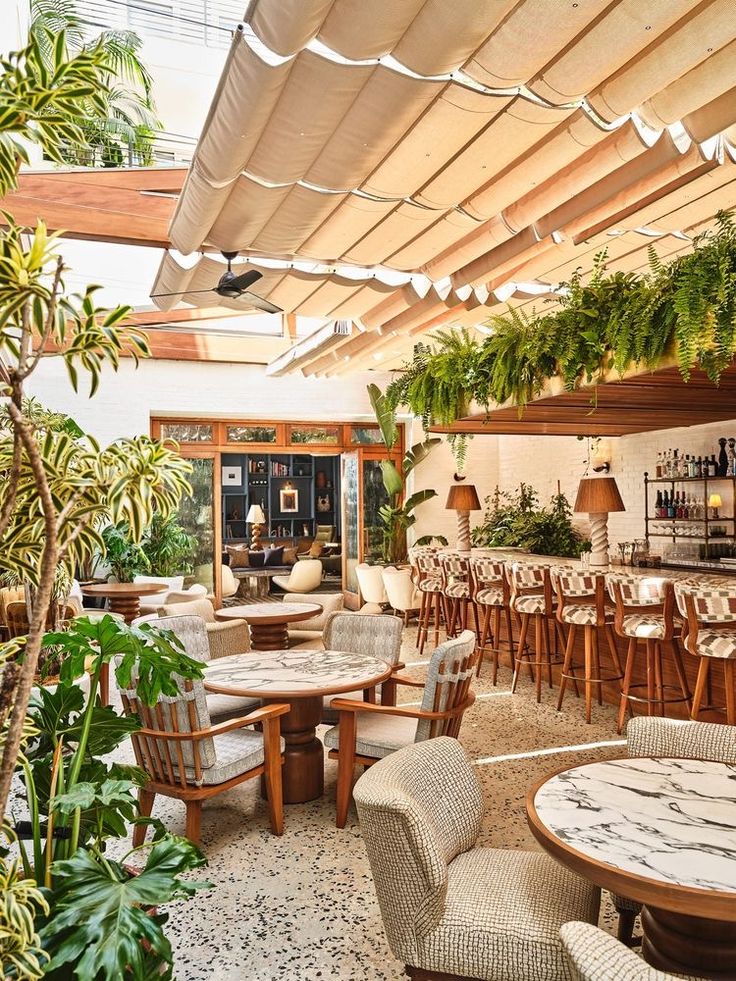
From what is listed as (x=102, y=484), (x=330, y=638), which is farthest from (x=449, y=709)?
(x=102, y=484)

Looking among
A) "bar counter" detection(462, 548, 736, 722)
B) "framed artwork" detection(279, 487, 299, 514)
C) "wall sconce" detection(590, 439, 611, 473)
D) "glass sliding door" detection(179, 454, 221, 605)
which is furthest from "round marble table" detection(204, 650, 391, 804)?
"framed artwork" detection(279, 487, 299, 514)

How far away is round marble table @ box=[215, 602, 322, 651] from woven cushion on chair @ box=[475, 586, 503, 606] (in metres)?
1.49

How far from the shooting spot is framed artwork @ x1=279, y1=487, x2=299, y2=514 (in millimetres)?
13820

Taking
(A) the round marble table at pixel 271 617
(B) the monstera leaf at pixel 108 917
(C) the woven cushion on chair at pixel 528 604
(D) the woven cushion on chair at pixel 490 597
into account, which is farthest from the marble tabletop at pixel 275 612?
(B) the monstera leaf at pixel 108 917

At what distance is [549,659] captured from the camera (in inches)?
246

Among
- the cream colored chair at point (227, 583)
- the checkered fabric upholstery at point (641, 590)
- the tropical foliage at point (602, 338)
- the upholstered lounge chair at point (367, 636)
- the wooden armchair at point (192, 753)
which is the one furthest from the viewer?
the cream colored chair at point (227, 583)

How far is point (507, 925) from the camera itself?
1.96m

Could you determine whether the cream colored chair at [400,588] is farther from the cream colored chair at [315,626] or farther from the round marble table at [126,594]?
the round marble table at [126,594]

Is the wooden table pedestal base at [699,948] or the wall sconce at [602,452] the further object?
the wall sconce at [602,452]

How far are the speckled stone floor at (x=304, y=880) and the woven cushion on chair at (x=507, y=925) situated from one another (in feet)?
2.30

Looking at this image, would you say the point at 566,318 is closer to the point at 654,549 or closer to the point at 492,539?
the point at 654,549

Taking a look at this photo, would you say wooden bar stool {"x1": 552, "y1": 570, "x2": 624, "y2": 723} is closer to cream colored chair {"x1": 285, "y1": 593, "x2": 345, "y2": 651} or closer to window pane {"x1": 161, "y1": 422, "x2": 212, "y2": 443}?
cream colored chair {"x1": 285, "y1": 593, "x2": 345, "y2": 651}

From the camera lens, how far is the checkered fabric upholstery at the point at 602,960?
1.31 metres

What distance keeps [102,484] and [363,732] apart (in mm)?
2646
